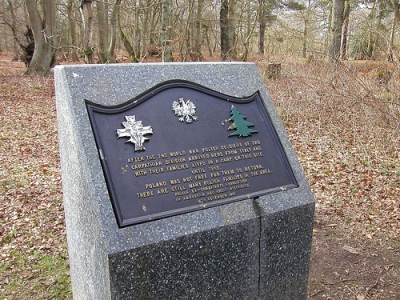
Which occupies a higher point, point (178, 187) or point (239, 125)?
point (239, 125)

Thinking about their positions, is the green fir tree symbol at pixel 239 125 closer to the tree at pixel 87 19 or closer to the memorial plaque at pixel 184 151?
the memorial plaque at pixel 184 151

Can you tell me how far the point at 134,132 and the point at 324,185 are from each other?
4086 millimetres

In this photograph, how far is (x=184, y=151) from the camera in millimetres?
2516

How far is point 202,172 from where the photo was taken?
2527 millimetres

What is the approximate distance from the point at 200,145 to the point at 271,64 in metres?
8.86

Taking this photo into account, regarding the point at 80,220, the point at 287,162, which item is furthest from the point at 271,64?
the point at 80,220

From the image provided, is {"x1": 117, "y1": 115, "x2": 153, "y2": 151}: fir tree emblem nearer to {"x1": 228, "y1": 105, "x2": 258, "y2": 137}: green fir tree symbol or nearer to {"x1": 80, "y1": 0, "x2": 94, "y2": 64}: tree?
{"x1": 228, "y1": 105, "x2": 258, "y2": 137}: green fir tree symbol

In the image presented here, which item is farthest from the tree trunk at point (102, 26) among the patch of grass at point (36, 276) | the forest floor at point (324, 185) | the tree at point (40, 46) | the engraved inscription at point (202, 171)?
the engraved inscription at point (202, 171)

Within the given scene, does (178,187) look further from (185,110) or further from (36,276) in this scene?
(36,276)

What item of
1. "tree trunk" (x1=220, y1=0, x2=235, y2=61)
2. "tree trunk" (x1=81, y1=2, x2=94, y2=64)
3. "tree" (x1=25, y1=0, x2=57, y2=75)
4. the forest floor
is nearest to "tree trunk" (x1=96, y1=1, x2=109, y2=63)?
"tree" (x1=25, y1=0, x2=57, y2=75)

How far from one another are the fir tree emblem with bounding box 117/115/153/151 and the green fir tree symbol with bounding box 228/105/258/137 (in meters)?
0.67

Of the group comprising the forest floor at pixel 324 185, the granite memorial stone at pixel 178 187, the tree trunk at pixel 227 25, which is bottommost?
the forest floor at pixel 324 185

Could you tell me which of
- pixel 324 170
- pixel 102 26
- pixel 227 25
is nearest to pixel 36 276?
pixel 324 170

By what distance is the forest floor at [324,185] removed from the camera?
358 cm
